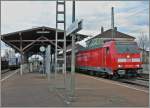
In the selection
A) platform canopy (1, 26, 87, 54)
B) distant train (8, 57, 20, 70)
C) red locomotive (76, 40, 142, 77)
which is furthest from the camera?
distant train (8, 57, 20, 70)

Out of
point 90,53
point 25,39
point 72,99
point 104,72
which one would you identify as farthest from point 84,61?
point 72,99

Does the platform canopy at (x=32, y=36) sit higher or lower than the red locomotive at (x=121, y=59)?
higher

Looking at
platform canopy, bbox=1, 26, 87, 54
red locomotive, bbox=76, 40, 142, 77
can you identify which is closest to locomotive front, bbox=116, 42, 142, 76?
red locomotive, bbox=76, 40, 142, 77

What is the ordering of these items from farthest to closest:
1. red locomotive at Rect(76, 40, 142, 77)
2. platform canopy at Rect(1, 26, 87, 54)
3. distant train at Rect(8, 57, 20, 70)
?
1. distant train at Rect(8, 57, 20, 70)
2. platform canopy at Rect(1, 26, 87, 54)
3. red locomotive at Rect(76, 40, 142, 77)

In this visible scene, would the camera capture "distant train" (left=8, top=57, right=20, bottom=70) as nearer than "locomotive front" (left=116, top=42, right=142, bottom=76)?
No

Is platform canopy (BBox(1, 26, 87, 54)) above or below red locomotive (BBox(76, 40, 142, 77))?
above

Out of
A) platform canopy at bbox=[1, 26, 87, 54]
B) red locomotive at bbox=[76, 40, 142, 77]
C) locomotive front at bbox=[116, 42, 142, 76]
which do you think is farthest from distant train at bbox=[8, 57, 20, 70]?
locomotive front at bbox=[116, 42, 142, 76]

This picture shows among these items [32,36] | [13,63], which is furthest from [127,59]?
[13,63]

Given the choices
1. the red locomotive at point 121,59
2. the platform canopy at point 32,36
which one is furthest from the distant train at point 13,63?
the red locomotive at point 121,59

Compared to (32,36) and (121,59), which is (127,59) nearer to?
(121,59)

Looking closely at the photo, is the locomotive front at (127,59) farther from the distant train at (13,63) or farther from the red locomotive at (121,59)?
the distant train at (13,63)

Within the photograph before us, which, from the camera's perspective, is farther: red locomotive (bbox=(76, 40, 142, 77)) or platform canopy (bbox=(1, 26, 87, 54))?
platform canopy (bbox=(1, 26, 87, 54))

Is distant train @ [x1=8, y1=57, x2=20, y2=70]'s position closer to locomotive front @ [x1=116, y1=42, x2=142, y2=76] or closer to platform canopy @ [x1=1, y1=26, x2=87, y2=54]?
platform canopy @ [x1=1, y1=26, x2=87, y2=54]

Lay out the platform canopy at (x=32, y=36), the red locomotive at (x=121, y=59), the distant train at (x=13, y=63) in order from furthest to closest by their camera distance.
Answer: the distant train at (x=13, y=63) < the platform canopy at (x=32, y=36) < the red locomotive at (x=121, y=59)
